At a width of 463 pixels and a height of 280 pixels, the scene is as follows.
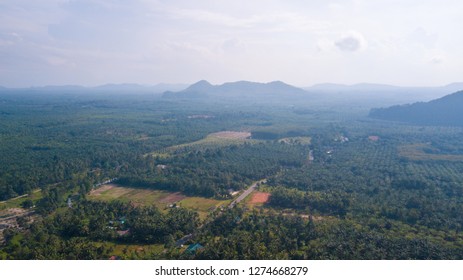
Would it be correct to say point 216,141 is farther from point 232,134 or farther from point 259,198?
point 259,198

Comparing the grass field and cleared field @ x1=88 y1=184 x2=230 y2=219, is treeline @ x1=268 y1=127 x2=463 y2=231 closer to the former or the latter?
cleared field @ x1=88 y1=184 x2=230 y2=219

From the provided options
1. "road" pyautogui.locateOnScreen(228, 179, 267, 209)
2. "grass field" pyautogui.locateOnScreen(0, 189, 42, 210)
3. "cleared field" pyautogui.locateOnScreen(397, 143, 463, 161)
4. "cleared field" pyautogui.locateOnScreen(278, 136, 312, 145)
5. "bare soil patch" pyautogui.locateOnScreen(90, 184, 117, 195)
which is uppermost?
"cleared field" pyautogui.locateOnScreen(397, 143, 463, 161)

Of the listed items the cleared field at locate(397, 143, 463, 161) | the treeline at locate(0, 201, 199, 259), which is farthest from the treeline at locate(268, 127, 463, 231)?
the treeline at locate(0, 201, 199, 259)

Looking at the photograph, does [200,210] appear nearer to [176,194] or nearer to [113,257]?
[176,194]

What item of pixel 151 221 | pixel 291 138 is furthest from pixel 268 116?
pixel 151 221

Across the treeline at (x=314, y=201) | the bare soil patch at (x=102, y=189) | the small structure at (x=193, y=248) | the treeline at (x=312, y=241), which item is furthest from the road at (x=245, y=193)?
the bare soil patch at (x=102, y=189)

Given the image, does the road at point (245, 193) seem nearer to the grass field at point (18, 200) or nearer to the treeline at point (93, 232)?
the treeline at point (93, 232)
